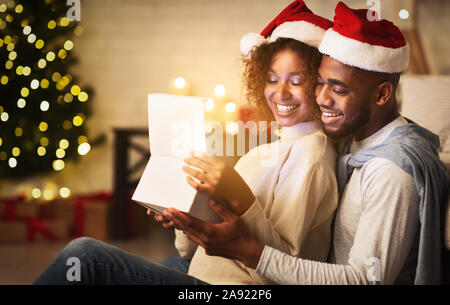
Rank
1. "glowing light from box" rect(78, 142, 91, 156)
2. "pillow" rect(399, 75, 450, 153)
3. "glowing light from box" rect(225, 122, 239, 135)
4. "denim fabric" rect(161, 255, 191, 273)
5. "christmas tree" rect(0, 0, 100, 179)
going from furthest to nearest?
"glowing light from box" rect(78, 142, 91, 156) → "christmas tree" rect(0, 0, 100, 179) → "glowing light from box" rect(225, 122, 239, 135) → "pillow" rect(399, 75, 450, 153) → "denim fabric" rect(161, 255, 191, 273)

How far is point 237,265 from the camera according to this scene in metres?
1.00

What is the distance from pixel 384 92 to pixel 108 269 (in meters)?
0.67

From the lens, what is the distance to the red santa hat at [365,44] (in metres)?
0.94

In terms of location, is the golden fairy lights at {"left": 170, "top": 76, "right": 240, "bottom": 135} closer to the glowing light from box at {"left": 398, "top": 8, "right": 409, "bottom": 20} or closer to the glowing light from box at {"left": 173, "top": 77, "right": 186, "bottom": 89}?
the glowing light from box at {"left": 173, "top": 77, "right": 186, "bottom": 89}

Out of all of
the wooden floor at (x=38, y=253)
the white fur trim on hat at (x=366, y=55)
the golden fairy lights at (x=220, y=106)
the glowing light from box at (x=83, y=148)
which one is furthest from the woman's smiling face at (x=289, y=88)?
the glowing light from box at (x=83, y=148)

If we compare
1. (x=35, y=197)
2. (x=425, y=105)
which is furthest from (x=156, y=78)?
(x=425, y=105)

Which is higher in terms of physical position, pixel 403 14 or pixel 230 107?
pixel 403 14

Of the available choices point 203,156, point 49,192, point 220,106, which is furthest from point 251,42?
point 49,192

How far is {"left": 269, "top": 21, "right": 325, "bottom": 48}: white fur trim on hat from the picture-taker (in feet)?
3.43

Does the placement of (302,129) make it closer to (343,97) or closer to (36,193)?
(343,97)

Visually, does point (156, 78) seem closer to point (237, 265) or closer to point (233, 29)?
point (233, 29)

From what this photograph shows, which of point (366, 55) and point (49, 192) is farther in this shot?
point (49, 192)

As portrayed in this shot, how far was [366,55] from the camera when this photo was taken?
94 centimetres

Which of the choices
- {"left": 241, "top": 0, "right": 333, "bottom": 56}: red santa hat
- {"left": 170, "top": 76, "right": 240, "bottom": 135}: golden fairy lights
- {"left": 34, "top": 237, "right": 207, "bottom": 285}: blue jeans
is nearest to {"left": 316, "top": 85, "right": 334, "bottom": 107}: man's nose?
{"left": 241, "top": 0, "right": 333, "bottom": 56}: red santa hat
